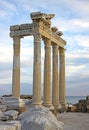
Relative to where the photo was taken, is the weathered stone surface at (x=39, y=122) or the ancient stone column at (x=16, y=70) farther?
the ancient stone column at (x=16, y=70)

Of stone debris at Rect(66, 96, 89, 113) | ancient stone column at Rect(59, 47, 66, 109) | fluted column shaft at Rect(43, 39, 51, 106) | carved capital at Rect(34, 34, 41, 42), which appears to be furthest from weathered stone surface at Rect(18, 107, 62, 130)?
ancient stone column at Rect(59, 47, 66, 109)

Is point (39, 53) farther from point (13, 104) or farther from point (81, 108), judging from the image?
point (81, 108)

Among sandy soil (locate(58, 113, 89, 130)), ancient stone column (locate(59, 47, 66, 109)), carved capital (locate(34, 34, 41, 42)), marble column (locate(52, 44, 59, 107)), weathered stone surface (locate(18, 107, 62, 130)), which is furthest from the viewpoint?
ancient stone column (locate(59, 47, 66, 109))

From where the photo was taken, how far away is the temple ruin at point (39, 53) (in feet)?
89.5

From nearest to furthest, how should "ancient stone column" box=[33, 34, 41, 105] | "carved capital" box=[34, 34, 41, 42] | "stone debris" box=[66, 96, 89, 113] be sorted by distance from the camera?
"ancient stone column" box=[33, 34, 41, 105] → "carved capital" box=[34, 34, 41, 42] → "stone debris" box=[66, 96, 89, 113]

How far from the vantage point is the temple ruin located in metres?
27.3

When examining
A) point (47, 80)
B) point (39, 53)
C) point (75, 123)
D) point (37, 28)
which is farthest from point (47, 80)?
point (75, 123)

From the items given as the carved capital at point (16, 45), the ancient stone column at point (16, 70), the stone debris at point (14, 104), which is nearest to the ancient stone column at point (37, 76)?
the ancient stone column at point (16, 70)

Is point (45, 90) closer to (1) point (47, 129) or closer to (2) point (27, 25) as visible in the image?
(2) point (27, 25)

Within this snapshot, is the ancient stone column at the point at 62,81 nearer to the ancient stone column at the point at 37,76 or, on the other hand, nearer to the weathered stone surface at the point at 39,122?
the ancient stone column at the point at 37,76

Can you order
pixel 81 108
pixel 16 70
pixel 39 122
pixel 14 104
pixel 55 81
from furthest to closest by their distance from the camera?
pixel 81 108 → pixel 55 81 → pixel 16 70 → pixel 14 104 → pixel 39 122

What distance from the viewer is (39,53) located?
27.3 m

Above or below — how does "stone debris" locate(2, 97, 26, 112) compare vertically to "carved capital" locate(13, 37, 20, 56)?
below

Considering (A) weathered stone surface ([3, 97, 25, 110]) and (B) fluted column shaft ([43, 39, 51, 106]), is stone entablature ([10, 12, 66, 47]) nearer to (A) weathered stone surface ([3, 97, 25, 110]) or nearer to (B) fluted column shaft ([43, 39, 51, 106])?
(B) fluted column shaft ([43, 39, 51, 106])
